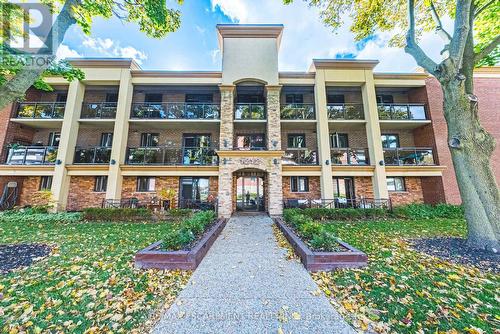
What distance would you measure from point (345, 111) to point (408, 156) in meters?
5.21

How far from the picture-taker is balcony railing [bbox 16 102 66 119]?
42.9 feet

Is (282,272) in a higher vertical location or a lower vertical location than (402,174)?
lower

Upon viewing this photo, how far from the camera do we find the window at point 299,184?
1391 centimetres

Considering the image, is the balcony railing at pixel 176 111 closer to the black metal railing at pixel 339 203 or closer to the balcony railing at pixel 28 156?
the balcony railing at pixel 28 156

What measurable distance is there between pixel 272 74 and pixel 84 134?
14.4 metres

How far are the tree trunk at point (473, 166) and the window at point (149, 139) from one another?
15.8m

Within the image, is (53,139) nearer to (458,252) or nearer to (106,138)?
(106,138)

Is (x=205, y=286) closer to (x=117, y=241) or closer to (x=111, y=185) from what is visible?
(x=117, y=241)

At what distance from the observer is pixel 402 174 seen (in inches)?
496

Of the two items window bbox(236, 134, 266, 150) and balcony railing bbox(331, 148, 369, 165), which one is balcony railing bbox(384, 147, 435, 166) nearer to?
balcony railing bbox(331, 148, 369, 165)

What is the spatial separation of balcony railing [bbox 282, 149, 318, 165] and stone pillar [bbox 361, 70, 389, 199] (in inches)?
145

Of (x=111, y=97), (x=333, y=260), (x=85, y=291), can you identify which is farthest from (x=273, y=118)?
(x=111, y=97)

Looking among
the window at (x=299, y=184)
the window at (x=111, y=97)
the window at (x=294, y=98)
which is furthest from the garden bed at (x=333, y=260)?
the window at (x=111, y=97)

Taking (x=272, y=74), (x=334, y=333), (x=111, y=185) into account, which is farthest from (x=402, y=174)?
(x=111, y=185)
